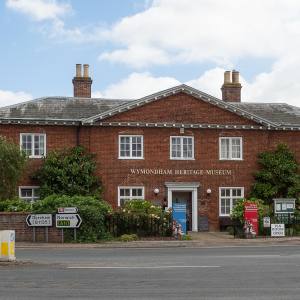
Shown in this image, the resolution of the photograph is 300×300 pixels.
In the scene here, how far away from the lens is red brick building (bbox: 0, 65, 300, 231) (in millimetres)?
26234

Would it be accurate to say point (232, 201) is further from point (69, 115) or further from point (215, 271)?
point (215, 271)

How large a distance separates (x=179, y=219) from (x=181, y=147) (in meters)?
7.26

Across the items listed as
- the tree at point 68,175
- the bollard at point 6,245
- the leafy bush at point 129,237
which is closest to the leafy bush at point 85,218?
the leafy bush at point 129,237

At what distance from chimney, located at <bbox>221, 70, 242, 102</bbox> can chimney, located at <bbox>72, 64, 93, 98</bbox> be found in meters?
9.62

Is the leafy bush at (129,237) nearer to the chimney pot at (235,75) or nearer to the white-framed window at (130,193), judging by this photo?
the white-framed window at (130,193)

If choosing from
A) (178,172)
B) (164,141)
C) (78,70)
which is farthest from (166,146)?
(78,70)

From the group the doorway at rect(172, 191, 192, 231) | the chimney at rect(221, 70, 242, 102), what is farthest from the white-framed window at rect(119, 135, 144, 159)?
the chimney at rect(221, 70, 242, 102)

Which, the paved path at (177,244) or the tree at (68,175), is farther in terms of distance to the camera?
the tree at (68,175)

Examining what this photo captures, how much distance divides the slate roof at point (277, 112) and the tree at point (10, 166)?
15198mm

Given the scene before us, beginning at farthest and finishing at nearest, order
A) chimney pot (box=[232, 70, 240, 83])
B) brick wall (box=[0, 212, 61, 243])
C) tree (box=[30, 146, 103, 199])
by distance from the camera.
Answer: chimney pot (box=[232, 70, 240, 83]) < tree (box=[30, 146, 103, 199]) < brick wall (box=[0, 212, 61, 243])

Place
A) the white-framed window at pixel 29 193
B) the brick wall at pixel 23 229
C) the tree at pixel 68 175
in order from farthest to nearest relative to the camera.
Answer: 1. the white-framed window at pixel 29 193
2. the tree at pixel 68 175
3. the brick wall at pixel 23 229

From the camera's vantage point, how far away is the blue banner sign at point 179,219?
20.8m

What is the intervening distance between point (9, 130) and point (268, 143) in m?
15.6

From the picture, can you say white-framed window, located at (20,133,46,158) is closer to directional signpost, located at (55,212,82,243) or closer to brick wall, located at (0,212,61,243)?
brick wall, located at (0,212,61,243)
